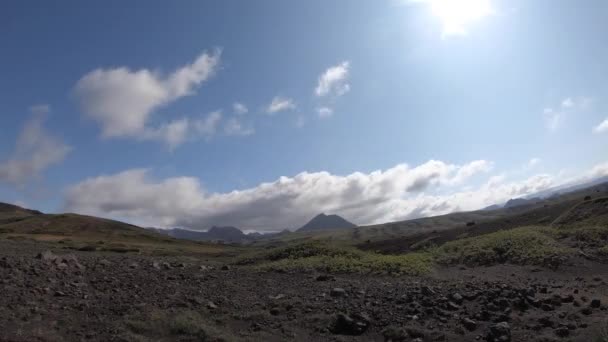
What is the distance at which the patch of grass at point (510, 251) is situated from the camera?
21875 millimetres

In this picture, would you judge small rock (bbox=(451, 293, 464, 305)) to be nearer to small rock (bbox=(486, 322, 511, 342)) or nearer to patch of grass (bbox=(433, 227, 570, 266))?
small rock (bbox=(486, 322, 511, 342))

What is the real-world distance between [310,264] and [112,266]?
32.3 feet

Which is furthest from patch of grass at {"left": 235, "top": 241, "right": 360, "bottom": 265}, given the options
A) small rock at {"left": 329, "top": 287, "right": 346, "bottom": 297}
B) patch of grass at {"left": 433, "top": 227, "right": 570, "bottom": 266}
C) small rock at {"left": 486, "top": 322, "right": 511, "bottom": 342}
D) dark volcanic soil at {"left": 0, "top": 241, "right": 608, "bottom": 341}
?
small rock at {"left": 486, "top": 322, "right": 511, "bottom": 342}

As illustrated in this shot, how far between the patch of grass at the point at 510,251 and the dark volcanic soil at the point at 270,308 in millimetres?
5747

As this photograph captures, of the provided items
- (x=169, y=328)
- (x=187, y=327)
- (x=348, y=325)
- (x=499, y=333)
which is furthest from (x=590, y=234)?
(x=169, y=328)

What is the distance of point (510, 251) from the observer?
24.1 m

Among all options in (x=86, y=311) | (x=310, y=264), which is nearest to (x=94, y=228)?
(x=310, y=264)

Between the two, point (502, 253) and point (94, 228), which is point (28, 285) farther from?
point (94, 228)

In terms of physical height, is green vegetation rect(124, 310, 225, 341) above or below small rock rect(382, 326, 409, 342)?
above

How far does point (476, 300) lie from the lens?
1248cm

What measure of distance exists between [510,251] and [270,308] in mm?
18157

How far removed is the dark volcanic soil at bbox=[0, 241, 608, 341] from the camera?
9.30 m

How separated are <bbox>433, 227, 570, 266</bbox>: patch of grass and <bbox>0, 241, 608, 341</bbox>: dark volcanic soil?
18.9ft

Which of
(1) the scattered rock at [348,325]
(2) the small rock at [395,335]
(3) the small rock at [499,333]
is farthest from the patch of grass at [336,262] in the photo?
(3) the small rock at [499,333]
